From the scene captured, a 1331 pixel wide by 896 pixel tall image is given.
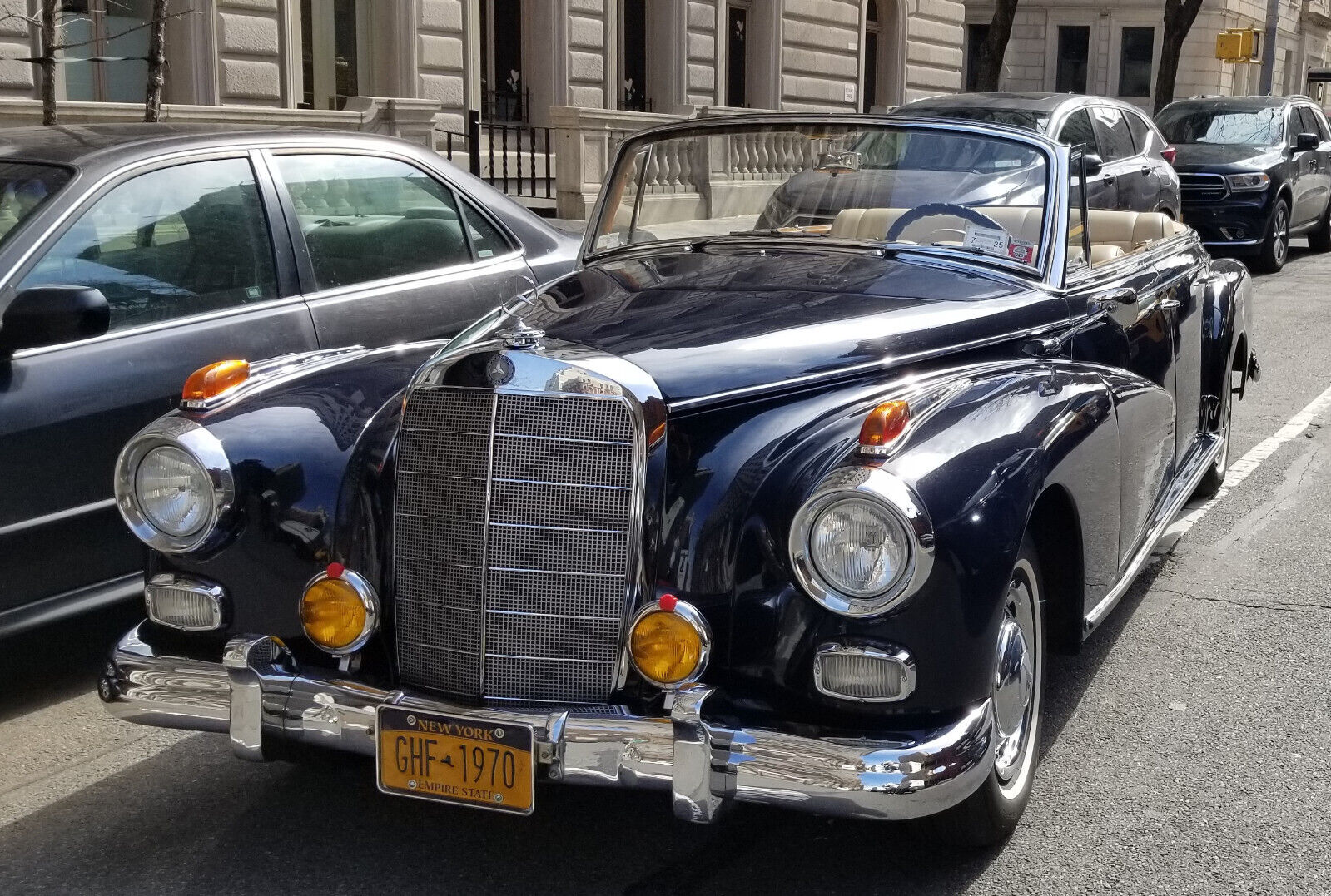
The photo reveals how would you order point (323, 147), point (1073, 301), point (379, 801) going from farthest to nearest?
point (323, 147) < point (1073, 301) < point (379, 801)

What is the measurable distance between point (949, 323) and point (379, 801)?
1.83 m

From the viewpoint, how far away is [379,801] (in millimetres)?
3605

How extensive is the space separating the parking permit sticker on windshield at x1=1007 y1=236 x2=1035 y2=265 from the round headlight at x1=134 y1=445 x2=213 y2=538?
2325 mm

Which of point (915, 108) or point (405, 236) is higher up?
point (915, 108)

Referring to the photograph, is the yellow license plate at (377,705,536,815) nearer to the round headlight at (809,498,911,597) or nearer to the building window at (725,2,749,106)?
the round headlight at (809,498,911,597)

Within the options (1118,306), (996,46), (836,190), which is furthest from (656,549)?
(996,46)

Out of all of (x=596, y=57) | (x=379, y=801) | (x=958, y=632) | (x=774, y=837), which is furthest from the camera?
(x=596, y=57)

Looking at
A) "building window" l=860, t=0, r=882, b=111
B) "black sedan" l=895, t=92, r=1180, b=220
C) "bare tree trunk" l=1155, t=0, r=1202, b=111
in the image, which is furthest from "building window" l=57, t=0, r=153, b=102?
"bare tree trunk" l=1155, t=0, r=1202, b=111

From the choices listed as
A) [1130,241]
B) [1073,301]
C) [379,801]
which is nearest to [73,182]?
[379,801]

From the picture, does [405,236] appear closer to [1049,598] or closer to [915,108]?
[1049,598]

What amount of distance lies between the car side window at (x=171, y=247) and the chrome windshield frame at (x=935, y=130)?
110 centimetres

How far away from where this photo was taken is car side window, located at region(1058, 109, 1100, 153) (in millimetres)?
11086

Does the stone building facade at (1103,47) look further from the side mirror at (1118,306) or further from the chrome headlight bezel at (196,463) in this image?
the chrome headlight bezel at (196,463)

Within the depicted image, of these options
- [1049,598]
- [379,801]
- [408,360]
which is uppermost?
[408,360]
